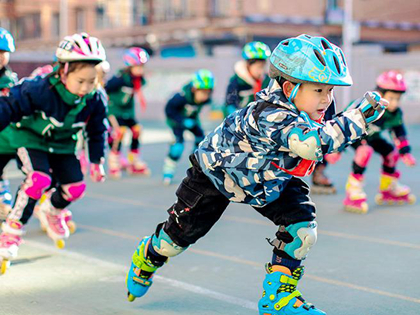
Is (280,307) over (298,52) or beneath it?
beneath

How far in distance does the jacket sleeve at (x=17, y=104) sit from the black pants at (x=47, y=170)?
37cm

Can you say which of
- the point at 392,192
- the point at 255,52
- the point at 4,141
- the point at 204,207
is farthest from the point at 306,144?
the point at 255,52

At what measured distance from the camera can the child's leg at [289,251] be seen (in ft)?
14.8

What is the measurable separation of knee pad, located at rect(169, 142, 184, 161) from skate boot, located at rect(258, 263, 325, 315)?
659 centimetres

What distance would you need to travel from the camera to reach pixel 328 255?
21.4 feet

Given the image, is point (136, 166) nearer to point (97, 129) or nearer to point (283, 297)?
point (97, 129)

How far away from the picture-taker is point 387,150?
8922mm

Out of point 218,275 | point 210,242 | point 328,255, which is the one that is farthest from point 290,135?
point 210,242

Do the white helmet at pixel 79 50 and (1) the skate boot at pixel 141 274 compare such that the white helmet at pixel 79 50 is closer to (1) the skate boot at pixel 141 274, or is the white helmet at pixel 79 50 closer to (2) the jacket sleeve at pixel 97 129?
(2) the jacket sleeve at pixel 97 129

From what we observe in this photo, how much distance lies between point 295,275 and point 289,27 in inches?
1183

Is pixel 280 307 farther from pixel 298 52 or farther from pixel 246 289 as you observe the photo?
pixel 298 52

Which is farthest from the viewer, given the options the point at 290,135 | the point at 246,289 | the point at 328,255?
the point at 328,255

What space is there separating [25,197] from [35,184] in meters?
0.13

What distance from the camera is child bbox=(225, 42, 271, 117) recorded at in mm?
10250
